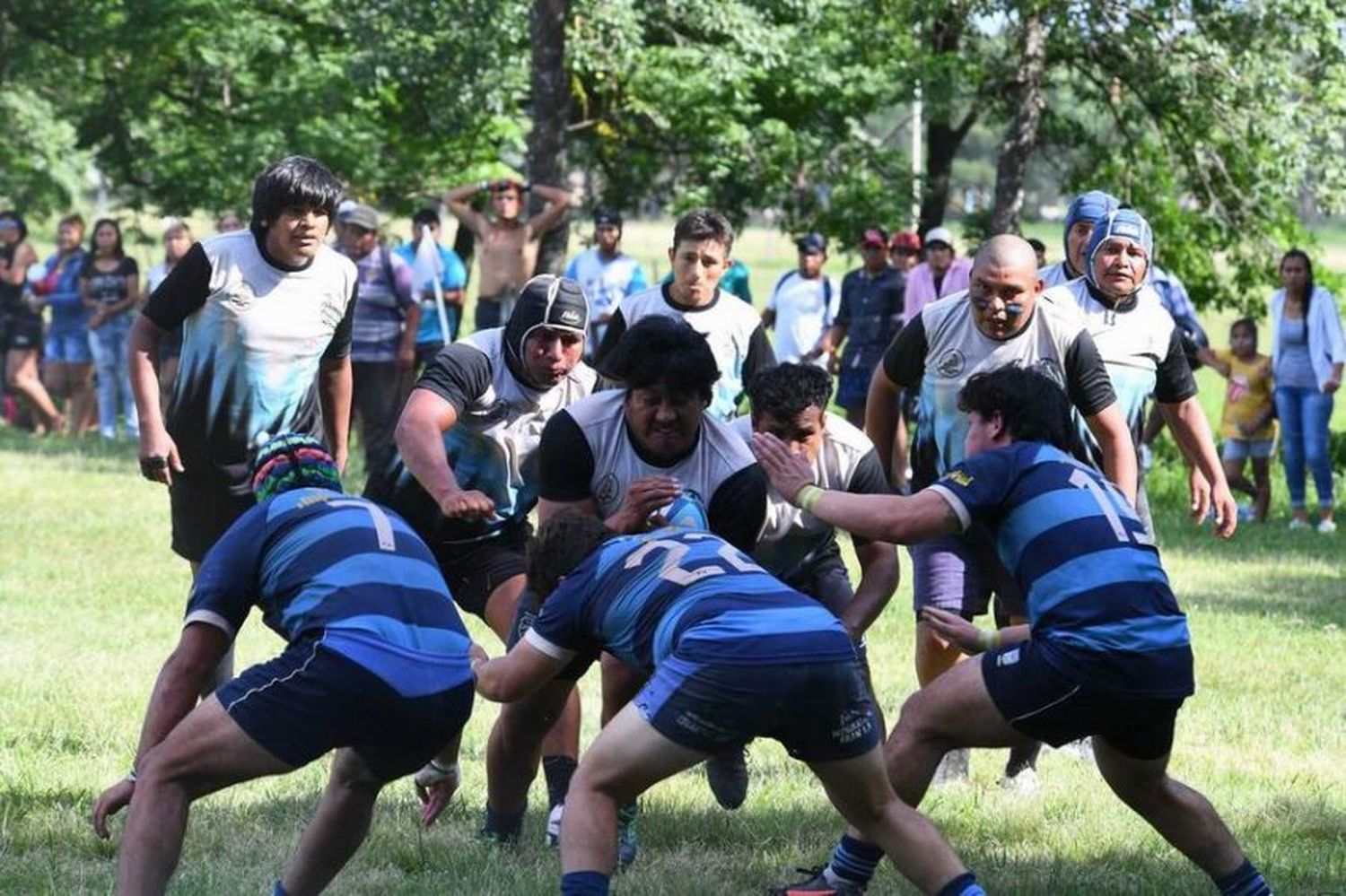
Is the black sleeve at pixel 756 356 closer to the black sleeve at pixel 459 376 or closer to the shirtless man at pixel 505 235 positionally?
the black sleeve at pixel 459 376

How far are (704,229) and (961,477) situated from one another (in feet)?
9.79

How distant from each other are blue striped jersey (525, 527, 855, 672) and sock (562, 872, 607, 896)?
524mm

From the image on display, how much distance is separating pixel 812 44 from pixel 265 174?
51.2 feet

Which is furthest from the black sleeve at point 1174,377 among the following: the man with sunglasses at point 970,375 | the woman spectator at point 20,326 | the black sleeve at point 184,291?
the woman spectator at point 20,326

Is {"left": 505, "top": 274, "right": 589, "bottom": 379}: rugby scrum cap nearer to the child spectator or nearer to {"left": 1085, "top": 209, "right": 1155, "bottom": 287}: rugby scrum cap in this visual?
{"left": 1085, "top": 209, "right": 1155, "bottom": 287}: rugby scrum cap

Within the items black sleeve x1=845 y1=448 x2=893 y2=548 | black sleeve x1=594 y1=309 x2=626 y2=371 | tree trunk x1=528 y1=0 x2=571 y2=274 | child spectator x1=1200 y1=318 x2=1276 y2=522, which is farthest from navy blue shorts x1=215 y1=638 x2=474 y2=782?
tree trunk x1=528 y1=0 x2=571 y2=274

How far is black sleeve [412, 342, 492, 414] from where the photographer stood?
23.5ft

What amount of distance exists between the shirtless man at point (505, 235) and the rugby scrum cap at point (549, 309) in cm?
989

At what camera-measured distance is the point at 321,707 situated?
205 inches

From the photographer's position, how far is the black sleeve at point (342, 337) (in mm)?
7797

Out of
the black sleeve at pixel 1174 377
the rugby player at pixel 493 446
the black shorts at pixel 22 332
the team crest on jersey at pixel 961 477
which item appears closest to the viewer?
the team crest on jersey at pixel 961 477

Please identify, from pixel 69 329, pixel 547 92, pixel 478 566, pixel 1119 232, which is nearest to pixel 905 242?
pixel 547 92

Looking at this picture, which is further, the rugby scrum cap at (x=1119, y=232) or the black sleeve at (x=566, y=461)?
the rugby scrum cap at (x=1119, y=232)

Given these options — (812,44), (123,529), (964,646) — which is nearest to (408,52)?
(812,44)
